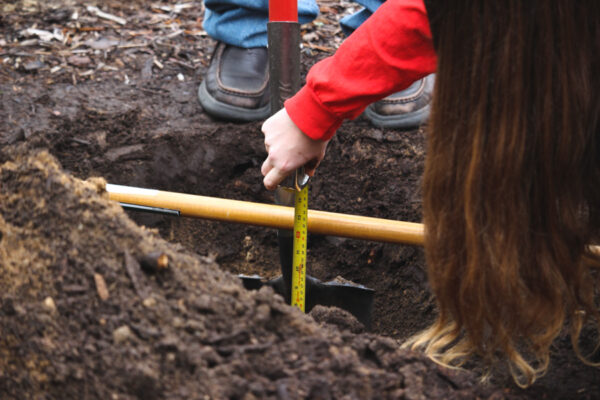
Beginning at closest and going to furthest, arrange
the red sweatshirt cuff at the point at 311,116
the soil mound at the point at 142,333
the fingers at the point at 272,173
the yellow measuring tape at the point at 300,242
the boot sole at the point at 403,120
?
the soil mound at the point at 142,333
the red sweatshirt cuff at the point at 311,116
the fingers at the point at 272,173
the yellow measuring tape at the point at 300,242
the boot sole at the point at 403,120

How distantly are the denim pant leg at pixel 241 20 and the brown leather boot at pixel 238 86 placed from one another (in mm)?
48

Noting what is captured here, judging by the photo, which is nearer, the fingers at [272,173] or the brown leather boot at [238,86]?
the fingers at [272,173]

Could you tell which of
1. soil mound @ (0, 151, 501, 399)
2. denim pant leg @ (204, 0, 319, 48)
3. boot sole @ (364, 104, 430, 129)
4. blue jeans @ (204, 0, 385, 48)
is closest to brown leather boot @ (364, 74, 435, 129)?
boot sole @ (364, 104, 430, 129)

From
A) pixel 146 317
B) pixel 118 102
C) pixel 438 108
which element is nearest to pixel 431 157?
pixel 438 108

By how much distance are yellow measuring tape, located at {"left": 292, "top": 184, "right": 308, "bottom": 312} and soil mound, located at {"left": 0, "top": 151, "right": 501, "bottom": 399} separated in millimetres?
601

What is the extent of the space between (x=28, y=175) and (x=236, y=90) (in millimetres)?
1559

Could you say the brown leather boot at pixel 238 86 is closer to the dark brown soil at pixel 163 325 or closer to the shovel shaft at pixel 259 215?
the dark brown soil at pixel 163 325

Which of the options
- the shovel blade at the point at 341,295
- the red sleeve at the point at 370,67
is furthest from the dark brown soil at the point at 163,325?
the red sleeve at the point at 370,67

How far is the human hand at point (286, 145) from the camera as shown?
4.65 ft

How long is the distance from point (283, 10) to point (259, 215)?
2.23ft

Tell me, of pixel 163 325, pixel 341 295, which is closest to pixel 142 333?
pixel 163 325

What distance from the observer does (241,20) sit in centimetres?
277

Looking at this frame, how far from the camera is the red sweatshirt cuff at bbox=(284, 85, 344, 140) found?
52.4 inches

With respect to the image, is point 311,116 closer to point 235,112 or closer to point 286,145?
point 286,145
